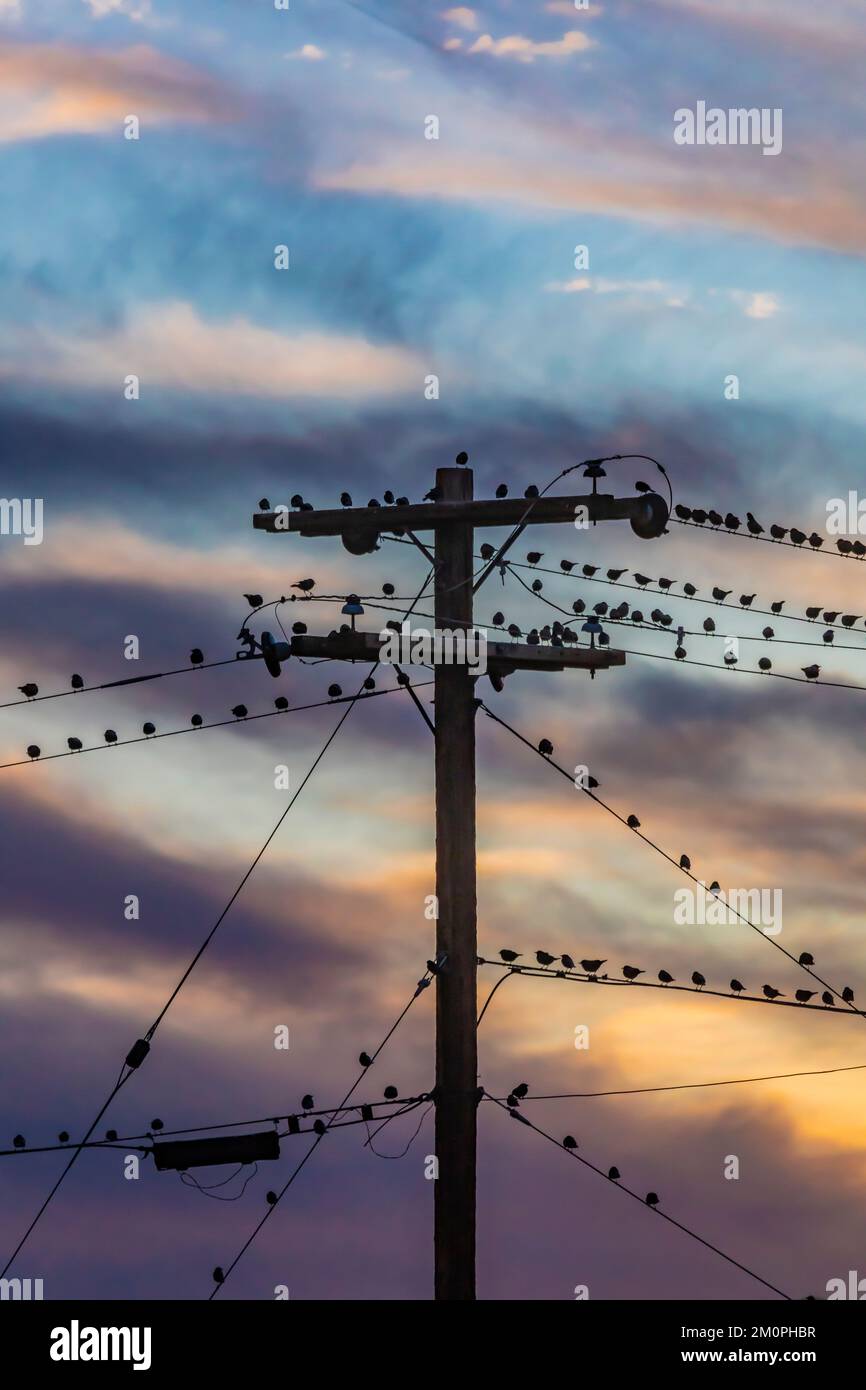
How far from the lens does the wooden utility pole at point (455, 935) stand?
23203 millimetres

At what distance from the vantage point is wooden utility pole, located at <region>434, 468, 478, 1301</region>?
76.1 feet

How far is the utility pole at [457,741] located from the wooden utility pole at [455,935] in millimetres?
10

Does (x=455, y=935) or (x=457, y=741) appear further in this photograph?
(x=457, y=741)

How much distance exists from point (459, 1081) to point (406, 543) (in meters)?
5.89

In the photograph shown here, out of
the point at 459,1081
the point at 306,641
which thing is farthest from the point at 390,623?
the point at 459,1081

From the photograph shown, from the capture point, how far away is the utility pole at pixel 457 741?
2325cm

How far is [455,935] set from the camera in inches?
929

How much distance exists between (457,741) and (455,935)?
2022 millimetres

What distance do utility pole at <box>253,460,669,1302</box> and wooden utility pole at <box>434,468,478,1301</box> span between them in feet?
0.03

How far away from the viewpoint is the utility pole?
23.2 m
